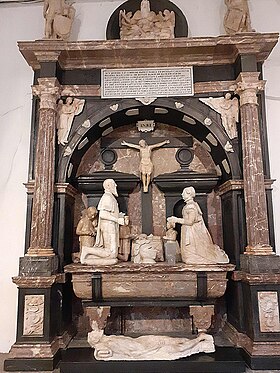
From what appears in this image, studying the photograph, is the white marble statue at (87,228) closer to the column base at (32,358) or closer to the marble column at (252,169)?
the column base at (32,358)

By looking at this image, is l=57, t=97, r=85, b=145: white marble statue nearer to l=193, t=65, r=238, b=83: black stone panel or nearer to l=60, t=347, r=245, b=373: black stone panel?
l=193, t=65, r=238, b=83: black stone panel

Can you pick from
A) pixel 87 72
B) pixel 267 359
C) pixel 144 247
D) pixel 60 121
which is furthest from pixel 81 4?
pixel 267 359

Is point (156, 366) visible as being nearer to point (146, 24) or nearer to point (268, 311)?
point (268, 311)

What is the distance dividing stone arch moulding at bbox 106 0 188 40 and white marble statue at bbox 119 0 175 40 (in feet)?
0.25

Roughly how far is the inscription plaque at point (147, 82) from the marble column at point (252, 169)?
0.59m

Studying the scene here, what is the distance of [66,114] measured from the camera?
3926mm

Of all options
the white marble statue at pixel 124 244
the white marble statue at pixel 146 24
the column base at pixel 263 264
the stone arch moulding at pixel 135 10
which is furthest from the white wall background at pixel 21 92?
the white marble statue at pixel 124 244

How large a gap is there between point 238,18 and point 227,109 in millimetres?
1060

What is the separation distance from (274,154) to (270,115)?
48 centimetres

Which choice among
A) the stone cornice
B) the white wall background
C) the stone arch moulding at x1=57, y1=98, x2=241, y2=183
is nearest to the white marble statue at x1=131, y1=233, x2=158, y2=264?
the stone arch moulding at x1=57, y1=98, x2=241, y2=183

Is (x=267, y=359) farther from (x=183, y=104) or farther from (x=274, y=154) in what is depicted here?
(x=183, y=104)

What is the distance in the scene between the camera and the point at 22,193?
422cm

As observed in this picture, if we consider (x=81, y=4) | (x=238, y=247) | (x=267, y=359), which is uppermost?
(x=81, y=4)

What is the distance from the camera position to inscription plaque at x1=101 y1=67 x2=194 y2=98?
3.97 meters
